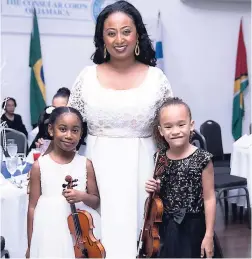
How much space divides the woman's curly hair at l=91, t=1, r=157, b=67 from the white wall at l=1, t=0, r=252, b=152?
15.2 ft

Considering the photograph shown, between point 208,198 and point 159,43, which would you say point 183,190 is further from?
point 159,43

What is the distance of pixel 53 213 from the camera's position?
1906 mm

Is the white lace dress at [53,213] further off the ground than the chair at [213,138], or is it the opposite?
the chair at [213,138]

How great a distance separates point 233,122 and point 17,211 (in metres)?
5.55

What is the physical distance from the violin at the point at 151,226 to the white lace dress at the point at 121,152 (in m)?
0.11

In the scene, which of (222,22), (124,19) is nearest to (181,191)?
(124,19)

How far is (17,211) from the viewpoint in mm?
2479

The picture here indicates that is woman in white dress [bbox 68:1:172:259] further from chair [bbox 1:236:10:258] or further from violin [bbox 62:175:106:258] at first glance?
chair [bbox 1:236:10:258]

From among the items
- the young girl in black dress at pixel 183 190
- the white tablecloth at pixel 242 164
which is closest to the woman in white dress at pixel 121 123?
the young girl in black dress at pixel 183 190

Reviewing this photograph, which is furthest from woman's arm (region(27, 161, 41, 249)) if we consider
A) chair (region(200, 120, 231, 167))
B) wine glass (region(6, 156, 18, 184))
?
chair (region(200, 120, 231, 167))

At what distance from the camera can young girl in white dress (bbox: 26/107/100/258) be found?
6.24 feet

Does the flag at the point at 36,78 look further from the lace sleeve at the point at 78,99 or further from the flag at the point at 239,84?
the lace sleeve at the point at 78,99

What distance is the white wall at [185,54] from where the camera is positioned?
6582 millimetres

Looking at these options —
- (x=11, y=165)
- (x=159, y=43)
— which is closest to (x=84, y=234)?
(x=11, y=165)
